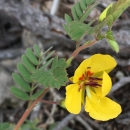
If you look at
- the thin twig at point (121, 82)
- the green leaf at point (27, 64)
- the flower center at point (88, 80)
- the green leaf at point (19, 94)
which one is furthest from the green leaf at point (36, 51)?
the thin twig at point (121, 82)

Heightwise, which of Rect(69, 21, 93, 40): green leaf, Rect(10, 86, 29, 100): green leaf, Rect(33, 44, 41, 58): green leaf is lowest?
Rect(10, 86, 29, 100): green leaf

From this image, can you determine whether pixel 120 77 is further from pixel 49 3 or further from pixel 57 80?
pixel 57 80

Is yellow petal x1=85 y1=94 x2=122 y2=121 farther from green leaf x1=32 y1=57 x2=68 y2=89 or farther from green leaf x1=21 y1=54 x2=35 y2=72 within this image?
green leaf x1=21 y1=54 x2=35 y2=72

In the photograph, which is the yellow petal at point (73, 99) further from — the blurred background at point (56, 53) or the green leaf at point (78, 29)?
the blurred background at point (56, 53)

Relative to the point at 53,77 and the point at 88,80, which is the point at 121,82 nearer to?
the point at 88,80

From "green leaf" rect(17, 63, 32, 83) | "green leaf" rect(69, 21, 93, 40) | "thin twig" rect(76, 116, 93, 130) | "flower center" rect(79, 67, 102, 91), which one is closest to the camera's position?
"green leaf" rect(69, 21, 93, 40)

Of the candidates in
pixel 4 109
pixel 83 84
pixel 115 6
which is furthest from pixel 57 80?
pixel 4 109

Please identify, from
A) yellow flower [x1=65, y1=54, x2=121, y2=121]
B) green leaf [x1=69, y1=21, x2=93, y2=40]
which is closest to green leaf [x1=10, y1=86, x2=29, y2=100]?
yellow flower [x1=65, y1=54, x2=121, y2=121]
